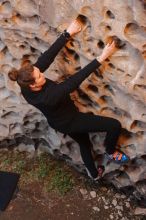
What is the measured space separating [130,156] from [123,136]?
211mm

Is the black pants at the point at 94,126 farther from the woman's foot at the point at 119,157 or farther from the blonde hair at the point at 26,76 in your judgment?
the blonde hair at the point at 26,76

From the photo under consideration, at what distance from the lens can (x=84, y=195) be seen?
5.04 metres

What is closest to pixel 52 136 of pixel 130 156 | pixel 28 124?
pixel 28 124

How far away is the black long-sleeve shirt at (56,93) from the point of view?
12.4ft

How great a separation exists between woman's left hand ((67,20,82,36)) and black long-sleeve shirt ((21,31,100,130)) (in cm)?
6

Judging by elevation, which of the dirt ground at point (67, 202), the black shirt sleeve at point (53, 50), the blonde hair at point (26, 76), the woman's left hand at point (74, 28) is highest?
the woman's left hand at point (74, 28)

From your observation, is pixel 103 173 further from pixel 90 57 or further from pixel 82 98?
pixel 90 57

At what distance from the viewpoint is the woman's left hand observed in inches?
153

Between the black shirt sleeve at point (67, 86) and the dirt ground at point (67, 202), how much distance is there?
1537 mm

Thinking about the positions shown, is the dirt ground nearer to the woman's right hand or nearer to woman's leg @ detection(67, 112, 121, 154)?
woman's leg @ detection(67, 112, 121, 154)

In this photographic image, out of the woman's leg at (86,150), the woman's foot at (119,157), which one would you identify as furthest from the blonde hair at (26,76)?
the woman's foot at (119,157)

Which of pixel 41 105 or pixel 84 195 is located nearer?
pixel 41 105

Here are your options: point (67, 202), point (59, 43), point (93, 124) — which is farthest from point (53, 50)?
point (67, 202)

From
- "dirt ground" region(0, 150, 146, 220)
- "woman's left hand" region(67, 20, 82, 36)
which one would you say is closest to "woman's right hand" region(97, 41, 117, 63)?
"woman's left hand" region(67, 20, 82, 36)
